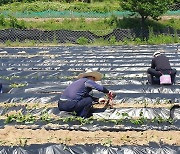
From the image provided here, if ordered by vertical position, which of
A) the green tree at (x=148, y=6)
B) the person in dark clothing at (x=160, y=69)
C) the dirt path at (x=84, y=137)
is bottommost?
the dirt path at (x=84, y=137)

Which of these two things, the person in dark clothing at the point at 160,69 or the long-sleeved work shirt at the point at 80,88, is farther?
the person in dark clothing at the point at 160,69

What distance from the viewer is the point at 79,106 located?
6.95m

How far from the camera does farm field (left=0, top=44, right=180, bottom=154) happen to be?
18.7ft

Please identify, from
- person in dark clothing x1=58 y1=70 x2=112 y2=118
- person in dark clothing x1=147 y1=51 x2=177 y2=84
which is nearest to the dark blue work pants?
person in dark clothing x1=58 y1=70 x2=112 y2=118

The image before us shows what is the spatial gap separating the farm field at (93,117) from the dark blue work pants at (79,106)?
0.61 ft

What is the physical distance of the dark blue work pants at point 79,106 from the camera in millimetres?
6953

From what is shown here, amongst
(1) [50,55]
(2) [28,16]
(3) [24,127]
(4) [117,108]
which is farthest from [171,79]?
(2) [28,16]

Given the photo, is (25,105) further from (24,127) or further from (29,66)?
(29,66)

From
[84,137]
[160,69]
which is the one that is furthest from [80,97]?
[160,69]

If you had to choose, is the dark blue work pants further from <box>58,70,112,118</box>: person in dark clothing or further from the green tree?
the green tree

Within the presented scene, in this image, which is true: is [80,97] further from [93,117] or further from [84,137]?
[84,137]

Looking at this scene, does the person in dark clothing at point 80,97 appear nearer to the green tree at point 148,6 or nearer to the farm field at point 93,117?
the farm field at point 93,117

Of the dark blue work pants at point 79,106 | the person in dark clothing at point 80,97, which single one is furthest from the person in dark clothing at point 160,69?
the dark blue work pants at point 79,106

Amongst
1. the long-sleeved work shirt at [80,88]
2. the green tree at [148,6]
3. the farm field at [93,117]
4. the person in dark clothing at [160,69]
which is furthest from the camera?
the green tree at [148,6]
